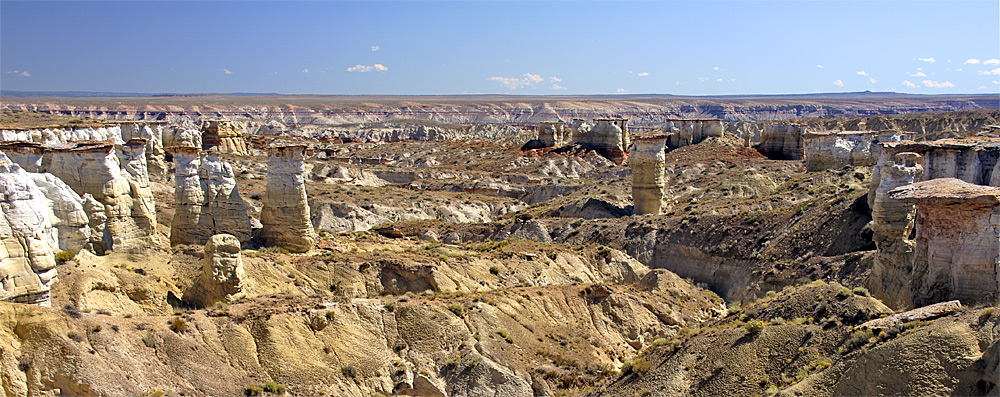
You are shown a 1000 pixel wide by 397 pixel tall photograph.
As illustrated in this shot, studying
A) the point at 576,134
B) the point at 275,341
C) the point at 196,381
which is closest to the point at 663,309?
the point at 275,341

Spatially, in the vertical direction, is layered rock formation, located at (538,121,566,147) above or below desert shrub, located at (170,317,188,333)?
above

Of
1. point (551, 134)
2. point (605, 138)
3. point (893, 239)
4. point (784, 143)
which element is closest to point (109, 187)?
point (893, 239)

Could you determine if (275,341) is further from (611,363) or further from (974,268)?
(974,268)

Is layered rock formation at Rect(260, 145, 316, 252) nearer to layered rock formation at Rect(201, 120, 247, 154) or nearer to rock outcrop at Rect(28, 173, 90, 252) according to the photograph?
rock outcrop at Rect(28, 173, 90, 252)

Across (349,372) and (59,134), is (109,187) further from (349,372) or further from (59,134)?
(59,134)

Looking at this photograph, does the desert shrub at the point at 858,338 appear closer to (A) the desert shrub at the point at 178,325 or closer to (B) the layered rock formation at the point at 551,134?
(A) the desert shrub at the point at 178,325

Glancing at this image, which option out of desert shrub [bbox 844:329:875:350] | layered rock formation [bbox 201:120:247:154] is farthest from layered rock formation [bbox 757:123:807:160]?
desert shrub [bbox 844:329:875:350]
